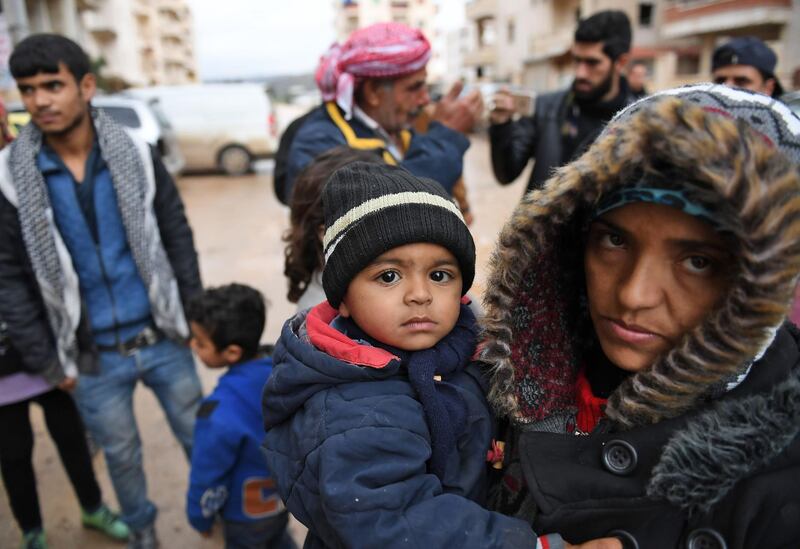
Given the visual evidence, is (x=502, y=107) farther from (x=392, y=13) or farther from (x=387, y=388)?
(x=392, y=13)

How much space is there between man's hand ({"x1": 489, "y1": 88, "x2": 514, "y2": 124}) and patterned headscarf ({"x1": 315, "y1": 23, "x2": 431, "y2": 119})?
40.0 inches

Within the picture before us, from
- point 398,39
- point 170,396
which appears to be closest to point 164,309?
point 170,396

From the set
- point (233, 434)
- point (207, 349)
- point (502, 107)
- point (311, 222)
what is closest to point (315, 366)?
point (311, 222)

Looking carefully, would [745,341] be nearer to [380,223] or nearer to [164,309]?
[380,223]

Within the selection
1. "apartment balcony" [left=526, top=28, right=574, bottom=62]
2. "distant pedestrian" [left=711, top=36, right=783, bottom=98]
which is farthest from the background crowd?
"apartment balcony" [left=526, top=28, right=574, bottom=62]

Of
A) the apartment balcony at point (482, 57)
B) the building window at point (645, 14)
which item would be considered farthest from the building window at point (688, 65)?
the apartment balcony at point (482, 57)

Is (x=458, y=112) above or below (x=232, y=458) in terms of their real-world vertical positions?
above

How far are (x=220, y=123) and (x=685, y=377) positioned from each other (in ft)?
46.6

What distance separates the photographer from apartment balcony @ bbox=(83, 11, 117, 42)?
24344 millimetres

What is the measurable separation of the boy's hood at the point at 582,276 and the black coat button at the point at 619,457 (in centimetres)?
4

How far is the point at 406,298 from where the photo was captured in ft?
3.88

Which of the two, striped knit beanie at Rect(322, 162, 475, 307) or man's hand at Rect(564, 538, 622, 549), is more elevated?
striped knit beanie at Rect(322, 162, 475, 307)

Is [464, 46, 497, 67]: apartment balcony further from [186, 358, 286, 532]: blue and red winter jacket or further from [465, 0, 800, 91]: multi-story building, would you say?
[186, 358, 286, 532]: blue and red winter jacket

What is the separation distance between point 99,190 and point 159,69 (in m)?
50.5
